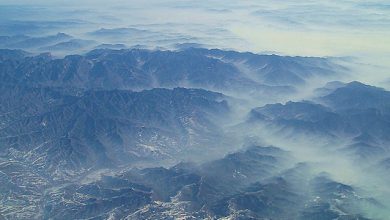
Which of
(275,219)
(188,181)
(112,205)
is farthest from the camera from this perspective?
(188,181)

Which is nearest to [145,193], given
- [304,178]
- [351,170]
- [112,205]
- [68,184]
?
[112,205]

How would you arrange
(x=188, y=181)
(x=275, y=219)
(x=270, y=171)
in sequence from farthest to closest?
(x=270, y=171)
(x=188, y=181)
(x=275, y=219)

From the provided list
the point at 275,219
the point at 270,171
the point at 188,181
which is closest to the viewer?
the point at 275,219

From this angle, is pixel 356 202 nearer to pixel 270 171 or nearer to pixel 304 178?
pixel 304 178

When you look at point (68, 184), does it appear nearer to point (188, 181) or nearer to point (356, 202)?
point (188, 181)

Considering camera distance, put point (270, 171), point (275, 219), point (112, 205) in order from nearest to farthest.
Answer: point (275, 219)
point (112, 205)
point (270, 171)

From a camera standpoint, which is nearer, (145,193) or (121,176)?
(145,193)

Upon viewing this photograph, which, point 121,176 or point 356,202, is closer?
point 356,202

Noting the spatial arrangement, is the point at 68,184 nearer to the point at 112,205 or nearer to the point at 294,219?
the point at 112,205

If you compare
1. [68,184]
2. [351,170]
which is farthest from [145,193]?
[351,170]
